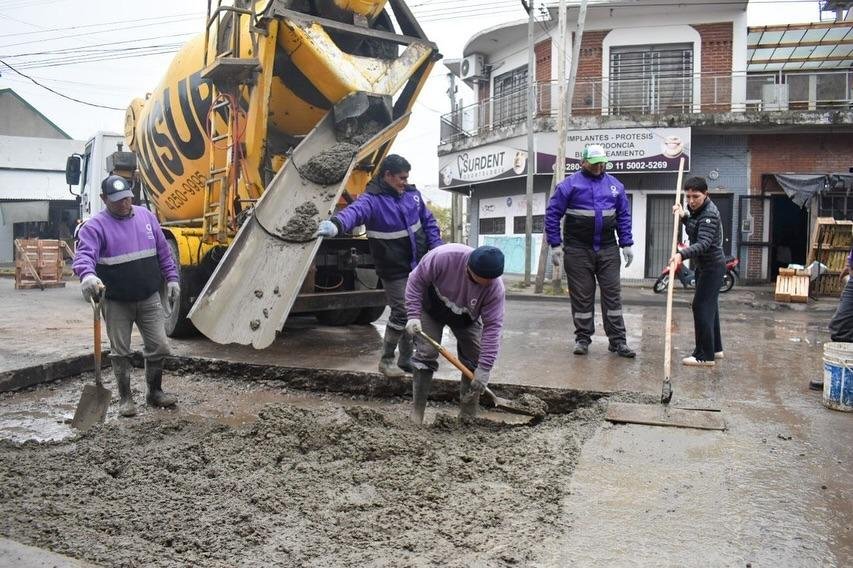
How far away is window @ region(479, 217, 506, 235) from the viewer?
20344mm

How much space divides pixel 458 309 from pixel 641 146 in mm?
13945

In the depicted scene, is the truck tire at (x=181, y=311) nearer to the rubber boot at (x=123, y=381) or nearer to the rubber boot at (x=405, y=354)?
the rubber boot at (x=123, y=381)

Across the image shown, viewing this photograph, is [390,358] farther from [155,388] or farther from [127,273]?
[127,273]

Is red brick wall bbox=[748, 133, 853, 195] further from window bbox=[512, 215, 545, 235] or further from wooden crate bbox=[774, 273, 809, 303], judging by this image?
window bbox=[512, 215, 545, 235]

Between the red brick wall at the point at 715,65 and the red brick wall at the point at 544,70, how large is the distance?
3784 millimetres

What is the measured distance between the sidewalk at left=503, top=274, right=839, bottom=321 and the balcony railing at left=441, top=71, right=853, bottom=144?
4.78 meters

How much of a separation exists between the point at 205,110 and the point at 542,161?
11.8 meters

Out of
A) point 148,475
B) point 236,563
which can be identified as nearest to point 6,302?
point 148,475

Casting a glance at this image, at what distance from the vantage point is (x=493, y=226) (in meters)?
20.8

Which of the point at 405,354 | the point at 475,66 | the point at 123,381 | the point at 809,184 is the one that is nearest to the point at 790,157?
the point at 809,184

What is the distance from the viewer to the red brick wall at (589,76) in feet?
58.4

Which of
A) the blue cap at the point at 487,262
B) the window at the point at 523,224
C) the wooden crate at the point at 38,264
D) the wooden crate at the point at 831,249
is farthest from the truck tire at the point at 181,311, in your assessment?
the window at the point at 523,224

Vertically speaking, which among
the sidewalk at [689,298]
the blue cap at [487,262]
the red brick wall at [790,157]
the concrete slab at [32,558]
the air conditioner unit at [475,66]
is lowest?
the sidewalk at [689,298]

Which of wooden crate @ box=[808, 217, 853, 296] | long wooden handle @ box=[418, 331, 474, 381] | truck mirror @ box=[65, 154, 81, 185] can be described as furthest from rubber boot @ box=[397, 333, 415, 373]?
wooden crate @ box=[808, 217, 853, 296]
